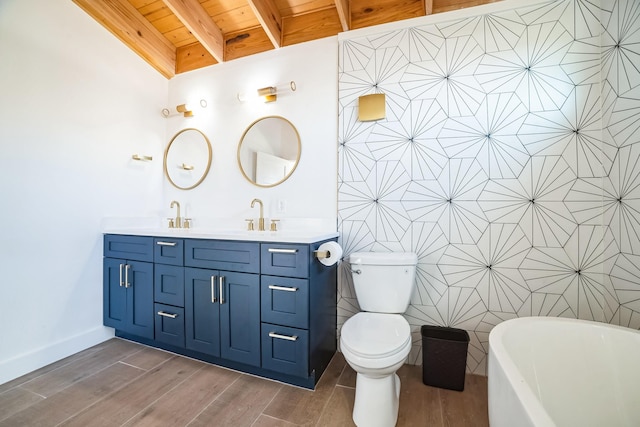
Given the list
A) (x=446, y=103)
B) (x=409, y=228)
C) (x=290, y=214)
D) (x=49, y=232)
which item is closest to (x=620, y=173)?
(x=446, y=103)

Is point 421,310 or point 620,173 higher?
point 620,173

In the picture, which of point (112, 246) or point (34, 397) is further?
point (112, 246)

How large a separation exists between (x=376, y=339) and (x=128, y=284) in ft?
6.04

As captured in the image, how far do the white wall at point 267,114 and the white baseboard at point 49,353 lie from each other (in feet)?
3.56

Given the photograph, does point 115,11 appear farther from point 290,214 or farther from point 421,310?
point 421,310

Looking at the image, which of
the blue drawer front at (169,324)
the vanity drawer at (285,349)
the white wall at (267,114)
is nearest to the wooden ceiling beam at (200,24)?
the white wall at (267,114)

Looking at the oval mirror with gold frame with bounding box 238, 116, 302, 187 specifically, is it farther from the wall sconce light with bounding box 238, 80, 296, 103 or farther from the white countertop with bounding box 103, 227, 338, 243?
the white countertop with bounding box 103, 227, 338, 243

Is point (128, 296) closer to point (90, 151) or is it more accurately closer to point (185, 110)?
point (90, 151)

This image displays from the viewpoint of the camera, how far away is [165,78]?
8.32ft

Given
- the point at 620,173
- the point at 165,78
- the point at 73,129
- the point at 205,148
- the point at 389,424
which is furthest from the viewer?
the point at 165,78

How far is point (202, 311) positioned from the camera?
5.53ft

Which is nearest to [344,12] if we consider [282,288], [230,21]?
[230,21]

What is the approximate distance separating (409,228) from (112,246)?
7.37 feet

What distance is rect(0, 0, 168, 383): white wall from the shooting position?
5.15 ft
